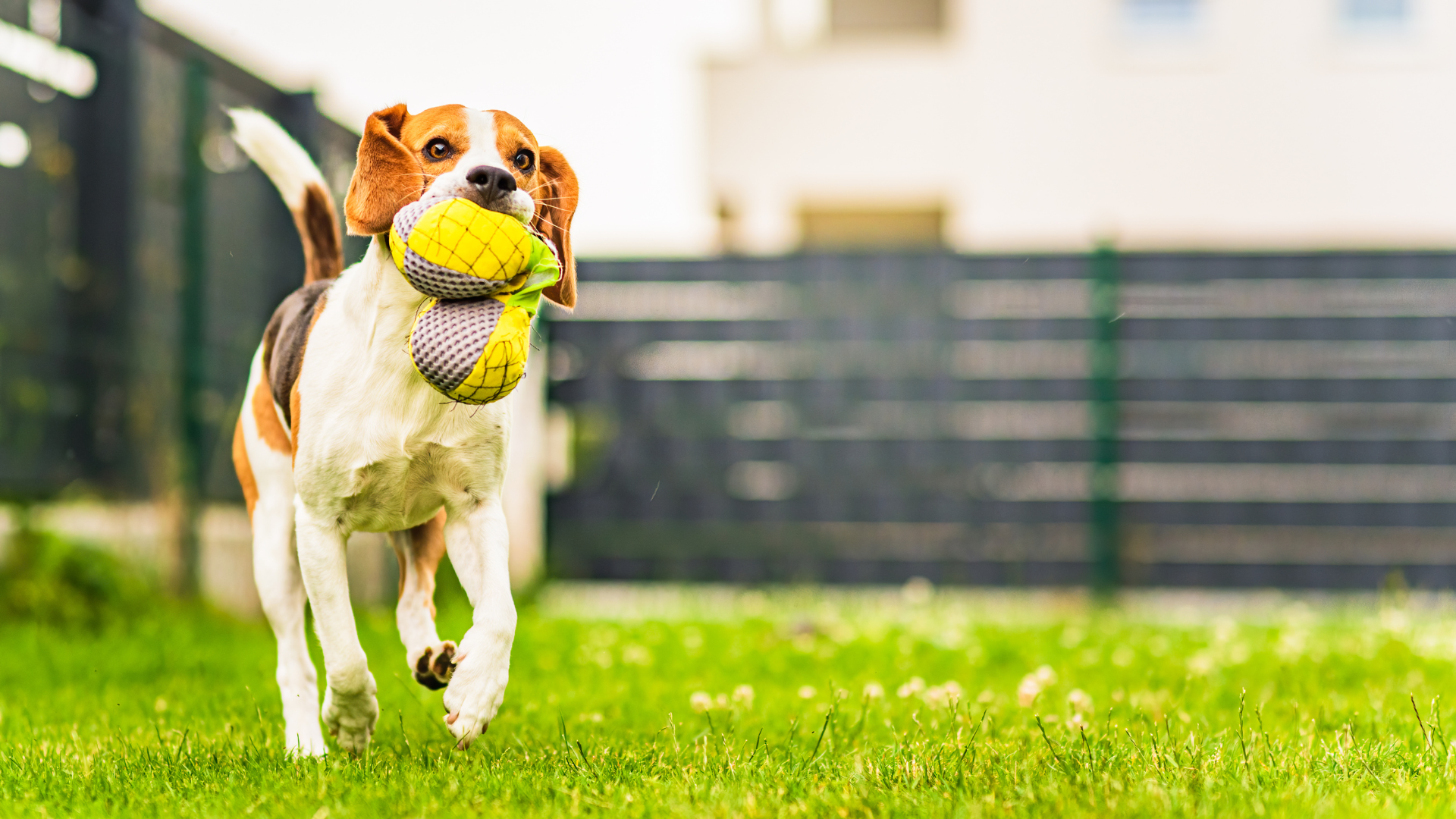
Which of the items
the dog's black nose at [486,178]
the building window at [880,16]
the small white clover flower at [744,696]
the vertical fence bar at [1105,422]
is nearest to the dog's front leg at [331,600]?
the dog's black nose at [486,178]

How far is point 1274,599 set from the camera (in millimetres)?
7609

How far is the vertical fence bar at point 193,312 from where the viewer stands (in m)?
5.95

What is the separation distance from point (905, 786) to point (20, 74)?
15.6ft

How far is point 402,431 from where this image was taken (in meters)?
2.65

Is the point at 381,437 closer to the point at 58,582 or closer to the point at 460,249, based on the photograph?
the point at 460,249

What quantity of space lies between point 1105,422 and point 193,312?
16.2 feet

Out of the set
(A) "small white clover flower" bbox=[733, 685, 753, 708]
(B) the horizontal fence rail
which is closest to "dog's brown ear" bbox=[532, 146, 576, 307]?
(A) "small white clover flower" bbox=[733, 685, 753, 708]

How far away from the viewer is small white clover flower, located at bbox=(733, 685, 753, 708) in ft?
12.3

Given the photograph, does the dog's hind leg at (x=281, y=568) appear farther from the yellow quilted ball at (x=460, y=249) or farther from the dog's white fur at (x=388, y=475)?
the yellow quilted ball at (x=460, y=249)

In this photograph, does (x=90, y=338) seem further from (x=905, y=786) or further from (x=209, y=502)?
(x=905, y=786)

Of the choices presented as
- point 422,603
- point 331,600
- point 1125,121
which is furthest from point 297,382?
point 1125,121

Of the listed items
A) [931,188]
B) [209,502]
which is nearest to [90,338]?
[209,502]

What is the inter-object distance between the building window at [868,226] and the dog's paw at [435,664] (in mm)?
10520

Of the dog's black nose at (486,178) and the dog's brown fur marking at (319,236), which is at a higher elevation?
the dog's black nose at (486,178)
